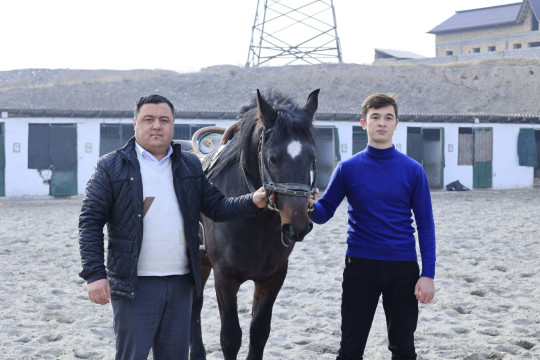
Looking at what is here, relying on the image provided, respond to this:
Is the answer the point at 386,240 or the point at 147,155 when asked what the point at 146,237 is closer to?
the point at 147,155

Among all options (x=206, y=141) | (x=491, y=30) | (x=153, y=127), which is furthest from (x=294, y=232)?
(x=491, y=30)

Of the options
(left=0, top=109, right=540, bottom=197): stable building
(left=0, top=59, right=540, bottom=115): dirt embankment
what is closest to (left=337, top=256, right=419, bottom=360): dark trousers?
(left=0, top=109, right=540, bottom=197): stable building

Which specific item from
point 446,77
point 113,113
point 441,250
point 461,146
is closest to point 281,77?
point 446,77

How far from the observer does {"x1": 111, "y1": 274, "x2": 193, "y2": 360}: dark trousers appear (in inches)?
101

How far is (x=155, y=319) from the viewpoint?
2605 mm

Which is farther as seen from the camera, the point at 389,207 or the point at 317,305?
the point at 317,305

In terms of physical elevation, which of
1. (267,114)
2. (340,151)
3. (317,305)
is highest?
(340,151)

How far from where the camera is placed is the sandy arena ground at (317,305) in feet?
14.0

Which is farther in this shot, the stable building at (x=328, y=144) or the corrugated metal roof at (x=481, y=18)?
Answer: the corrugated metal roof at (x=481, y=18)

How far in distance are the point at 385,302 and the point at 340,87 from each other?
3203 cm

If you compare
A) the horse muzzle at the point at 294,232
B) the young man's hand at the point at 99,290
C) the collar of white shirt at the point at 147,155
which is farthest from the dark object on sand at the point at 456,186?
the young man's hand at the point at 99,290

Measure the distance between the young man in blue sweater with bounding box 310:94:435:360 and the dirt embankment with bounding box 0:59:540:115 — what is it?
29.0 metres

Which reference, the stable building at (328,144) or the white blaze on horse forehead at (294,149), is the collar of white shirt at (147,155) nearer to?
the white blaze on horse forehead at (294,149)

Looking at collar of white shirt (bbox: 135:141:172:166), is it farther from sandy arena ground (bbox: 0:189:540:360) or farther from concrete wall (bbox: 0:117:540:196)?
concrete wall (bbox: 0:117:540:196)
